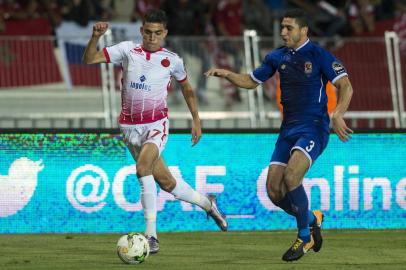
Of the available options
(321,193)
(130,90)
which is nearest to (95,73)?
(321,193)

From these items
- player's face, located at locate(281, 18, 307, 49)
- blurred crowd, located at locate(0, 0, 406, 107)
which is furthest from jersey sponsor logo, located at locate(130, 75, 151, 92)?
blurred crowd, located at locate(0, 0, 406, 107)

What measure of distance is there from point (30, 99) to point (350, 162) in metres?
5.31

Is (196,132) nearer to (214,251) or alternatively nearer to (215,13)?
(214,251)

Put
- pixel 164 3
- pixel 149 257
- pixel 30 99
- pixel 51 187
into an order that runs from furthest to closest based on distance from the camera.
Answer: pixel 164 3 < pixel 30 99 < pixel 51 187 < pixel 149 257

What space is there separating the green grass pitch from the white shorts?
1.09 m

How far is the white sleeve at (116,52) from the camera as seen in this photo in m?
11.3

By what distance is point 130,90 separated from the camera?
11508 millimetres

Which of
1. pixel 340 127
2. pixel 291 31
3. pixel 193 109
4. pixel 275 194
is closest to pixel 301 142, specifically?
pixel 275 194

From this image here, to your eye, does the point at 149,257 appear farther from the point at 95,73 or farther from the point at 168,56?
the point at 95,73

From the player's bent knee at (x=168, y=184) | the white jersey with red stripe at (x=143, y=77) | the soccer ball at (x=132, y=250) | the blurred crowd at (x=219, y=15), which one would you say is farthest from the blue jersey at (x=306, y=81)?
the blurred crowd at (x=219, y=15)

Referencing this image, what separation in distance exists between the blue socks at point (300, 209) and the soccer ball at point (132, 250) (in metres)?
1.47

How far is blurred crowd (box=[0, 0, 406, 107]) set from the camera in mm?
17734

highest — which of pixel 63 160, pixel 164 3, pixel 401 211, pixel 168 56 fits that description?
pixel 164 3

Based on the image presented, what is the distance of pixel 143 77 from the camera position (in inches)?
451
